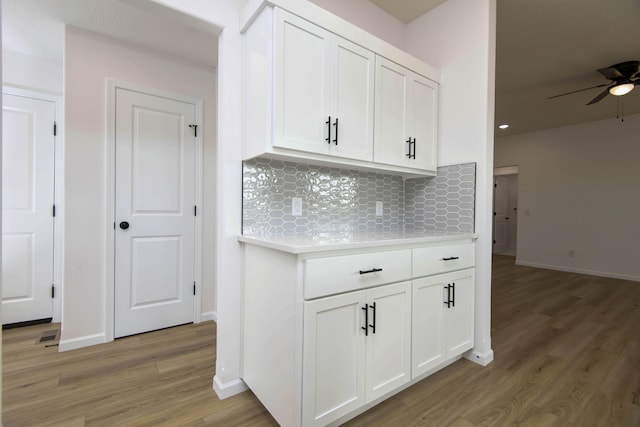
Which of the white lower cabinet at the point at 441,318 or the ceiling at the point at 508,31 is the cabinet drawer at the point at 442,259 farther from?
the ceiling at the point at 508,31

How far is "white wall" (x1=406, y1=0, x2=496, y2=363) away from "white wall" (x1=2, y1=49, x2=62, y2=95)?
11.5ft

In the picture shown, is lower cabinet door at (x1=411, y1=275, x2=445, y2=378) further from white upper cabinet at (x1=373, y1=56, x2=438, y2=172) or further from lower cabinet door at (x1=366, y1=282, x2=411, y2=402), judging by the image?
white upper cabinet at (x1=373, y1=56, x2=438, y2=172)

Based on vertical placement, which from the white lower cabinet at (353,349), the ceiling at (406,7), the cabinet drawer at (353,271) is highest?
the ceiling at (406,7)

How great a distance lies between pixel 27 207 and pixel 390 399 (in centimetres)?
344

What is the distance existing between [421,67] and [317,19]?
959 mm

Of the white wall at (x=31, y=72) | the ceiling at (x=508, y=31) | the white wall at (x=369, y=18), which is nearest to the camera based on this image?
the ceiling at (x=508, y=31)

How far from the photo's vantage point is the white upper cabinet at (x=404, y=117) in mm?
2041

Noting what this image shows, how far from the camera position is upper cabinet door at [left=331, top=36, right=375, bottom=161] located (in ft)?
5.93

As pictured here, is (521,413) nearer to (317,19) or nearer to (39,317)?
(317,19)

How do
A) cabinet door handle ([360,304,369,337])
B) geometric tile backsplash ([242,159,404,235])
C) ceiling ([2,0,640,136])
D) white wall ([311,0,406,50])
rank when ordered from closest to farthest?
1. cabinet door handle ([360,304,369,337])
2. geometric tile backsplash ([242,159,404,235])
3. ceiling ([2,0,640,136])
4. white wall ([311,0,406,50])

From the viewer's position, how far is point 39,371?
205 cm

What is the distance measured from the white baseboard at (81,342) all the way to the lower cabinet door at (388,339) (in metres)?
2.22

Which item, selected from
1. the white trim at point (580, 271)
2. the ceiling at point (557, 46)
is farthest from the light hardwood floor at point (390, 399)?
the ceiling at point (557, 46)

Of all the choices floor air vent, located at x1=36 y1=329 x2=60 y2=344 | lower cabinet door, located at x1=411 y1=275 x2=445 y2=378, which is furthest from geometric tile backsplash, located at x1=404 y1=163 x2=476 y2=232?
floor air vent, located at x1=36 y1=329 x2=60 y2=344
